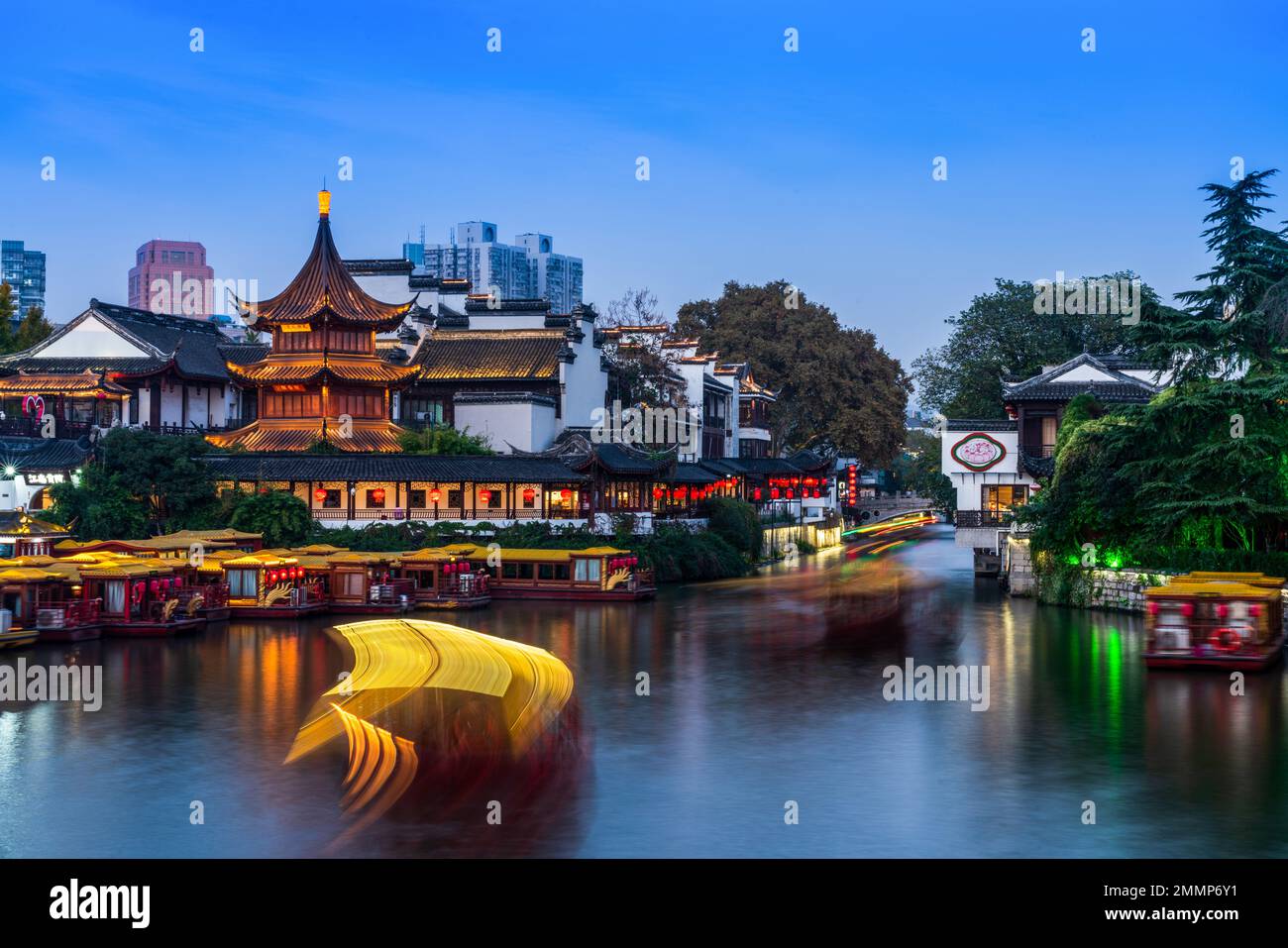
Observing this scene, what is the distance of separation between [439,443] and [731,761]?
47034 millimetres

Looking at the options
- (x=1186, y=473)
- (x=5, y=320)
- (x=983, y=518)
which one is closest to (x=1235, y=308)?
(x=1186, y=473)

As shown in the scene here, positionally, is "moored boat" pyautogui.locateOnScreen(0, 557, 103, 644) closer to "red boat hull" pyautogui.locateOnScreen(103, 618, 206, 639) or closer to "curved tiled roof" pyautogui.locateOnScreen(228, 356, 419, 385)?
"red boat hull" pyautogui.locateOnScreen(103, 618, 206, 639)

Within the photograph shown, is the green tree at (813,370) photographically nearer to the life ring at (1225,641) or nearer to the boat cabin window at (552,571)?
the boat cabin window at (552,571)

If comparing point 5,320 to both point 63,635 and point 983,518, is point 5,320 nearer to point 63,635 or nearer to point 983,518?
point 63,635

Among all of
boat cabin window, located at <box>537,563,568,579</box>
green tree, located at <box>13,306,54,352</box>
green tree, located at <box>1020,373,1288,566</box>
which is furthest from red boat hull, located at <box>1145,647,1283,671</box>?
green tree, located at <box>13,306,54,352</box>

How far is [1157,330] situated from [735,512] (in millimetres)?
31110

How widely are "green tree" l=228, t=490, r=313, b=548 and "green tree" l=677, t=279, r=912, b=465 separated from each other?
56.8 metres

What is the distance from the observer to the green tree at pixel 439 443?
7150cm

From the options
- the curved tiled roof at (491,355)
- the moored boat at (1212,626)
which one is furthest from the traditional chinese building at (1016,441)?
the moored boat at (1212,626)

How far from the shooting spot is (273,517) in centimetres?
6056

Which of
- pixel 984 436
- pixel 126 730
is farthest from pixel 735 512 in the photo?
pixel 126 730

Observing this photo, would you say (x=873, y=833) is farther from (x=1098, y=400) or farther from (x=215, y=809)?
(x=1098, y=400)

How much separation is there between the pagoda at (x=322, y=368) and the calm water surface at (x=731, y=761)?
103ft

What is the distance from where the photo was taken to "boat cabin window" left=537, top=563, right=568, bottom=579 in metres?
57.2
